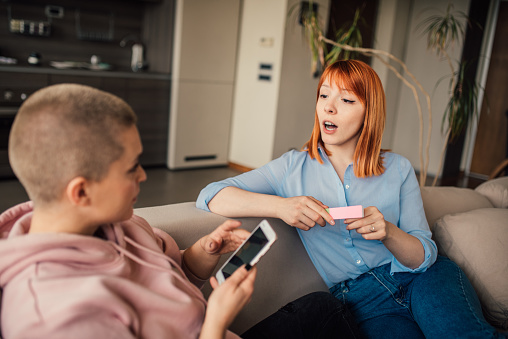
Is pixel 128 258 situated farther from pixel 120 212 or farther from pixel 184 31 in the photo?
pixel 184 31

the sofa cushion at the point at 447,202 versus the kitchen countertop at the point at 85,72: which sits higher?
the kitchen countertop at the point at 85,72

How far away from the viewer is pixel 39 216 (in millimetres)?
894

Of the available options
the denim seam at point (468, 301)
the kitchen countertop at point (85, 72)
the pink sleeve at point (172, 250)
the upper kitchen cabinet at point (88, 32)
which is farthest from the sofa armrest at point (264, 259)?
the upper kitchen cabinet at point (88, 32)

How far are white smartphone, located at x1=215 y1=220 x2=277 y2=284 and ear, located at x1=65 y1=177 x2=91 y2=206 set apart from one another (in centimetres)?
35

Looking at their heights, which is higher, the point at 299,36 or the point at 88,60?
the point at 299,36

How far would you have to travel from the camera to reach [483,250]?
1661mm

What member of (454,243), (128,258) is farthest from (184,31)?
(128,258)

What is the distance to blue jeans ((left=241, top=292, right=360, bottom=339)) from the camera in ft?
4.31

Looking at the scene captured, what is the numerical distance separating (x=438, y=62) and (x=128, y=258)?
17.6ft

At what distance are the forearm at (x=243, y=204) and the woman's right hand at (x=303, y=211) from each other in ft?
0.11

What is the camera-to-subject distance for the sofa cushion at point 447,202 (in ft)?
6.26

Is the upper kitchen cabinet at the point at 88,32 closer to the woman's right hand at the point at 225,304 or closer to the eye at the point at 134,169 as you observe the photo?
the eye at the point at 134,169

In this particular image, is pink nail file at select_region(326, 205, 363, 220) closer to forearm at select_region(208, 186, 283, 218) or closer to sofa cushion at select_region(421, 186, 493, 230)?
forearm at select_region(208, 186, 283, 218)

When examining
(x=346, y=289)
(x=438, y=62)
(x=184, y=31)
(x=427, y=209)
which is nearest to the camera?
(x=346, y=289)
